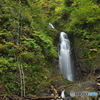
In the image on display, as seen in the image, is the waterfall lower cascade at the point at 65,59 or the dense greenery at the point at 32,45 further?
the waterfall lower cascade at the point at 65,59

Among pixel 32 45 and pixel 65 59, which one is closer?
pixel 32 45

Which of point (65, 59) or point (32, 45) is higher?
point (32, 45)

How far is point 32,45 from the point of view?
6.63 m

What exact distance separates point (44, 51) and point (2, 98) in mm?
4326

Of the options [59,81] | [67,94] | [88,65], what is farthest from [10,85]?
[88,65]

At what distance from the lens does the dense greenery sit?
521 cm

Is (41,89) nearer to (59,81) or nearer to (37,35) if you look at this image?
(59,81)

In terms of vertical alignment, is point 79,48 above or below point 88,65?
above

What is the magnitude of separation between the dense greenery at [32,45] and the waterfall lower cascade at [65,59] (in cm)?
92

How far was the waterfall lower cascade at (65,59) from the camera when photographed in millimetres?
10245

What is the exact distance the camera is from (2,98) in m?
4.05

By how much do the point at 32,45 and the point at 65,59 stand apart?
5110 mm

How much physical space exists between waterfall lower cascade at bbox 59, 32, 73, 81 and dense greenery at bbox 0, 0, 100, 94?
92 centimetres

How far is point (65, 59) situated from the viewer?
1093 centimetres
